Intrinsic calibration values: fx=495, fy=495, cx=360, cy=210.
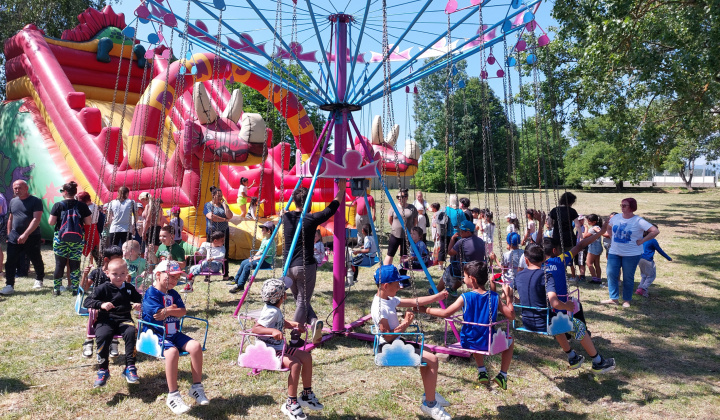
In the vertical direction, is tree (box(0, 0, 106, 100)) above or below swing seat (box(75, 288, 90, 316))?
above

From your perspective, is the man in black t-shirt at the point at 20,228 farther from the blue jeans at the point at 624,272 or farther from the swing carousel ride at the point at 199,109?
the blue jeans at the point at 624,272

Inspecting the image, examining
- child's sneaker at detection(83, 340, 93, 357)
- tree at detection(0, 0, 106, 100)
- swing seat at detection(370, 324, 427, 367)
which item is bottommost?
child's sneaker at detection(83, 340, 93, 357)

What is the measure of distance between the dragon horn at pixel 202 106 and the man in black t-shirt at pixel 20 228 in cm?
359

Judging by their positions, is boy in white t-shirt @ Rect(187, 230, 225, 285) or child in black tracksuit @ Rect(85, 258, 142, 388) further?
boy in white t-shirt @ Rect(187, 230, 225, 285)

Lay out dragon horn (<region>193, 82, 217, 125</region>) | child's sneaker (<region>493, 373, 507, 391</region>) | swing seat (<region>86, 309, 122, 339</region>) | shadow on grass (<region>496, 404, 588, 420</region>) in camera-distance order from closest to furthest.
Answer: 1. shadow on grass (<region>496, 404, 588, 420</region>)
2. child's sneaker (<region>493, 373, 507, 391</region>)
3. swing seat (<region>86, 309, 122, 339</region>)
4. dragon horn (<region>193, 82, 217, 125</region>)

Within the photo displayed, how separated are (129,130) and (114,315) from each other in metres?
8.10

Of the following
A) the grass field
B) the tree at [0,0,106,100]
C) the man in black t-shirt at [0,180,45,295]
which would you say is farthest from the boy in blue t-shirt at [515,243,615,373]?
the tree at [0,0,106,100]

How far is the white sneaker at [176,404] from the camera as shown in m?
3.65

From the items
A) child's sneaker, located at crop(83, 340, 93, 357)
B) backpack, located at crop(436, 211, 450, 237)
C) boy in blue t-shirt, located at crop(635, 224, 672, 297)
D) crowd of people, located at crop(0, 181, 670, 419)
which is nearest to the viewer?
crowd of people, located at crop(0, 181, 670, 419)

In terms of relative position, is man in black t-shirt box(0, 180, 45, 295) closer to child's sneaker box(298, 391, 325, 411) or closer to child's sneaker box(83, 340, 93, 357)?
child's sneaker box(83, 340, 93, 357)

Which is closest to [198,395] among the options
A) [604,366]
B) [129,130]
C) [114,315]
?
[114,315]

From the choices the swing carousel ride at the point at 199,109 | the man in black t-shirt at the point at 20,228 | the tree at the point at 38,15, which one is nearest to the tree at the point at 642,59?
the swing carousel ride at the point at 199,109

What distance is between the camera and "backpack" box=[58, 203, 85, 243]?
22.3ft

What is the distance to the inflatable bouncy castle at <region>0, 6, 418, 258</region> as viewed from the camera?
9.90m
